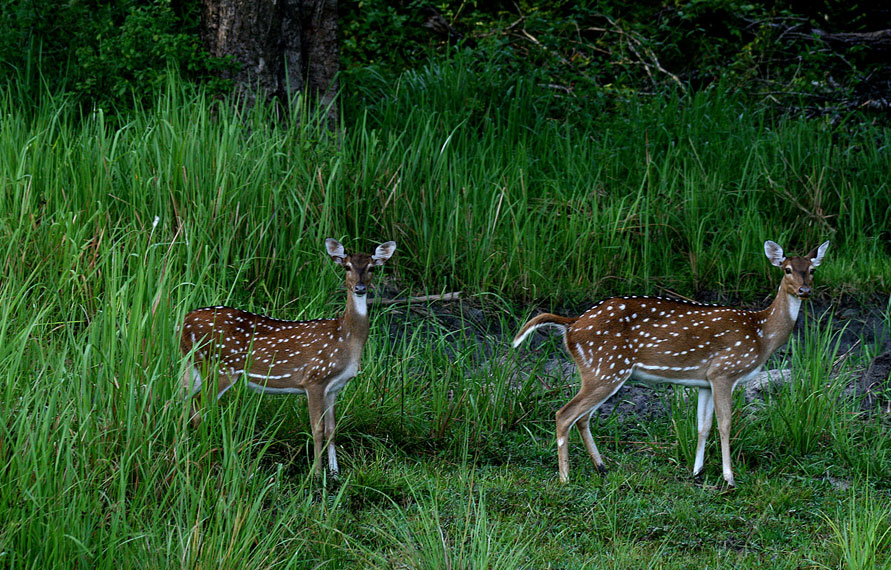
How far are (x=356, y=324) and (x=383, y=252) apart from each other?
50 cm

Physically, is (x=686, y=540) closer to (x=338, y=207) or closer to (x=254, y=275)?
(x=254, y=275)

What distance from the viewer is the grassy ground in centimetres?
469

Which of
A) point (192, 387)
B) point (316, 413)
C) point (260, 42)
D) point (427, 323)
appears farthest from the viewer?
point (260, 42)


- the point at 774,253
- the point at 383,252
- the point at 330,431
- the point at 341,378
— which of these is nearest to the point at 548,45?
the point at 774,253

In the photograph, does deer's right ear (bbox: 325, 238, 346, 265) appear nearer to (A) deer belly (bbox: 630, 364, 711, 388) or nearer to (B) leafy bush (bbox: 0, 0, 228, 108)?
(A) deer belly (bbox: 630, 364, 711, 388)

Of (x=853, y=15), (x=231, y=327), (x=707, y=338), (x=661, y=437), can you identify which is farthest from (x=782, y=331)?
(x=853, y=15)

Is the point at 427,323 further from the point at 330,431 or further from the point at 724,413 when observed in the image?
the point at 724,413

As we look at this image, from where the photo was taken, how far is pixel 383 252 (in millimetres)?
6211

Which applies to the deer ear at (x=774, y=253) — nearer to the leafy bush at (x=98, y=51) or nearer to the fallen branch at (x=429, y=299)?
the fallen branch at (x=429, y=299)

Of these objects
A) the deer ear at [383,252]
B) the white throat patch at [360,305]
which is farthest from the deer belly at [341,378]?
the deer ear at [383,252]

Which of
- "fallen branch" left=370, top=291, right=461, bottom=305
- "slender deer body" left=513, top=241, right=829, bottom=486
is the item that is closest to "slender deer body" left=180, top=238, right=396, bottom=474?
"slender deer body" left=513, top=241, right=829, bottom=486

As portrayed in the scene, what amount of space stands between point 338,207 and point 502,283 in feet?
4.41

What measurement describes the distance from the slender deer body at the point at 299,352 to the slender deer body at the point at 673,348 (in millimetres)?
928

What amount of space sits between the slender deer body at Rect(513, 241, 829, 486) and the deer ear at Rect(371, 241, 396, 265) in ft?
2.82
